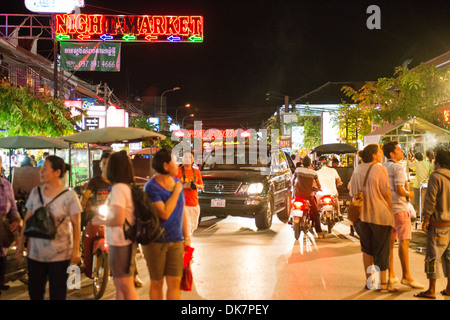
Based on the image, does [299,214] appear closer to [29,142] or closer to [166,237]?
[29,142]

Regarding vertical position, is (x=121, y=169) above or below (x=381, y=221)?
above

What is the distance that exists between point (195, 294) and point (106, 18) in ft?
64.0

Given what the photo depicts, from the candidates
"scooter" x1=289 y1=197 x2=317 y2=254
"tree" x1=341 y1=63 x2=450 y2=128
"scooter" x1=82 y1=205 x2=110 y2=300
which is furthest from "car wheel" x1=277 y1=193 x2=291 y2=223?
"scooter" x1=82 y1=205 x2=110 y2=300

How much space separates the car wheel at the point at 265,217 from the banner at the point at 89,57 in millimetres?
10802

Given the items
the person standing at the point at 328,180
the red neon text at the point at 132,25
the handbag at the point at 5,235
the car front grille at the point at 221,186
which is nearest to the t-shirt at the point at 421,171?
the person standing at the point at 328,180

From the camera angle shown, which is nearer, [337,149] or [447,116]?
[447,116]

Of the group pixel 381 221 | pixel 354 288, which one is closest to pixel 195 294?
pixel 354 288

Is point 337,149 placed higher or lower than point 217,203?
higher

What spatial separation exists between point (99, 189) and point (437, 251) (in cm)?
457

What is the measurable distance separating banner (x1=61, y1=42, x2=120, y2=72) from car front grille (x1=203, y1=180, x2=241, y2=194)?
989 centimetres

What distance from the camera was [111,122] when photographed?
32219mm

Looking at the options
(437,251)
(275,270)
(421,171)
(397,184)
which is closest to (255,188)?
(421,171)

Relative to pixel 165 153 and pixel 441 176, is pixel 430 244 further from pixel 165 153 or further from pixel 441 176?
pixel 165 153

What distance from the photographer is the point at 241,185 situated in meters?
12.8
